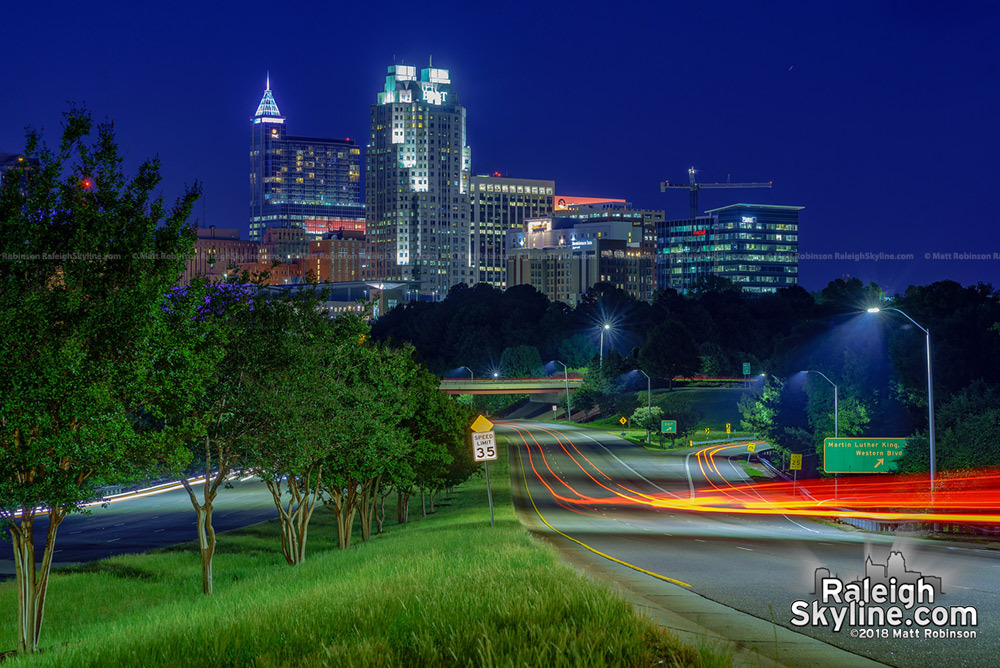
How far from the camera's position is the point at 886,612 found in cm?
1344

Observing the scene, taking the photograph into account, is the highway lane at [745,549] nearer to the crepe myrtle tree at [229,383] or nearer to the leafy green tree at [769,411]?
the leafy green tree at [769,411]

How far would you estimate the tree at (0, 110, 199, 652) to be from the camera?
663 inches

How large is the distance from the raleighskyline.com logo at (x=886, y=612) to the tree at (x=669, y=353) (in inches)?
5229

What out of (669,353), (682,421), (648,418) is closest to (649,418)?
(648,418)

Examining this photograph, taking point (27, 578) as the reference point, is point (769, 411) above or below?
below

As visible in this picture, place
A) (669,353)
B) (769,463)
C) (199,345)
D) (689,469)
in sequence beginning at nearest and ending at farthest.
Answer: (199,345) < (689,469) < (769,463) < (669,353)

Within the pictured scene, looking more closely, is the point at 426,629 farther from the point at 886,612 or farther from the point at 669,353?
the point at 669,353

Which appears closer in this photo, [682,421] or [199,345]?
[199,345]

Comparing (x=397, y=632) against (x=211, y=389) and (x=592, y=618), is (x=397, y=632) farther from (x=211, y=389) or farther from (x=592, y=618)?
(x=211, y=389)

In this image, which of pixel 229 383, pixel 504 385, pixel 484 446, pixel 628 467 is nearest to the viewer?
pixel 229 383

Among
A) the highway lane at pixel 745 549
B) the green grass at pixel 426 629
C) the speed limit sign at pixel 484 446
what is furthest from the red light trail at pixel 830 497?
the green grass at pixel 426 629

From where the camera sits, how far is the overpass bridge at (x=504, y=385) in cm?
13175

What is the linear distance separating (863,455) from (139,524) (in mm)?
43032

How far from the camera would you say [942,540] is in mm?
32438
